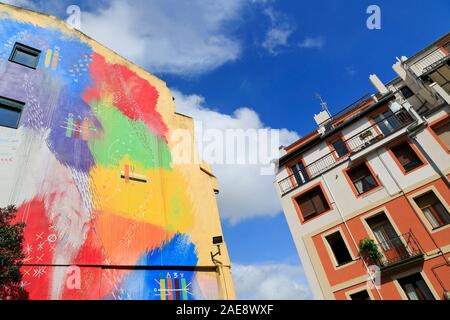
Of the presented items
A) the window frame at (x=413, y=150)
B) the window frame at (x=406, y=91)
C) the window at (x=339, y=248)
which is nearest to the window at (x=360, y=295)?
the window at (x=339, y=248)

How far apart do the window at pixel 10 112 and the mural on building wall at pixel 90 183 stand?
31 centimetres

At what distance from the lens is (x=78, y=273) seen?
10.5 meters

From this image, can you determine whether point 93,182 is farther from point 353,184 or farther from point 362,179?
point 362,179

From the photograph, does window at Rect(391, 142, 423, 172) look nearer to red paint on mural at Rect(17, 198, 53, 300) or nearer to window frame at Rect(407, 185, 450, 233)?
window frame at Rect(407, 185, 450, 233)

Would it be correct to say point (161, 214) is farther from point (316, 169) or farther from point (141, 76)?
point (316, 169)

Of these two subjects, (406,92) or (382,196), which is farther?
(406,92)

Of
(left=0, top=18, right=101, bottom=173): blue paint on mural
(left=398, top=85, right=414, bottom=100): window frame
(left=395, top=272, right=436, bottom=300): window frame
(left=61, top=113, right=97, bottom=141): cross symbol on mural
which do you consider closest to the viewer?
(left=0, top=18, right=101, bottom=173): blue paint on mural

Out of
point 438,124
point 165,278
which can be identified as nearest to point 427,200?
point 438,124

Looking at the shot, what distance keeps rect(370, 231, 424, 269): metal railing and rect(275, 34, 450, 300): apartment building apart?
5 cm

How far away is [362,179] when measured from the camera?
18.9 meters

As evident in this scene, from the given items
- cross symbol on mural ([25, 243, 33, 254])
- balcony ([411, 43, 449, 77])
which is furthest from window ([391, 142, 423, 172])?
cross symbol on mural ([25, 243, 33, 254])

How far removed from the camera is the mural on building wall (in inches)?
422

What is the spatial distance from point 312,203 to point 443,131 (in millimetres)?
8976
